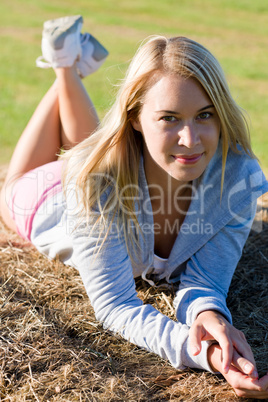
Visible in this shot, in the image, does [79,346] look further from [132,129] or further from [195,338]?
[132,129]

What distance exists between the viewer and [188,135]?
2.21 meters

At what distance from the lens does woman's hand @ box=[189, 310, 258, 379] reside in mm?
1983

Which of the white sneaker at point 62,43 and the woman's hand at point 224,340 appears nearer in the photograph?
the woman's hand at point 224,340

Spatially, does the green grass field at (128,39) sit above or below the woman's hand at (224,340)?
above

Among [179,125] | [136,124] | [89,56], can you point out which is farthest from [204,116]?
[89,56]

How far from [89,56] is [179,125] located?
181 cm

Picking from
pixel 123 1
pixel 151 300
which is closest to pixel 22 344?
pixel 151 300

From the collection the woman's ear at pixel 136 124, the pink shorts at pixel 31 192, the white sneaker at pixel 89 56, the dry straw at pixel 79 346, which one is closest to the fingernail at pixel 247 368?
the dry straw at pixel 79 346

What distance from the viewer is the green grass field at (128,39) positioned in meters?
7.42

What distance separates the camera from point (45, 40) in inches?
143

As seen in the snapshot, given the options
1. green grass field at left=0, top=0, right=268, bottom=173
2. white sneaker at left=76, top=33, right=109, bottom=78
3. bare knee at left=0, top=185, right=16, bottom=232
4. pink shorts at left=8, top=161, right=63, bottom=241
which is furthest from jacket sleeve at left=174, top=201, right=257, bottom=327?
green grass field at left=0, top=0, right=268, bottom=173

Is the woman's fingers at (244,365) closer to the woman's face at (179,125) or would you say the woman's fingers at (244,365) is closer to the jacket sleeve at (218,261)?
the jacket sleeve at (218,261)

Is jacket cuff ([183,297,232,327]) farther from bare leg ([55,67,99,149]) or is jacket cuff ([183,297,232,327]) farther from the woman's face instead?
bare leg ([55,67,99,149])

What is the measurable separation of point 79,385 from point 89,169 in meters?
0.94
